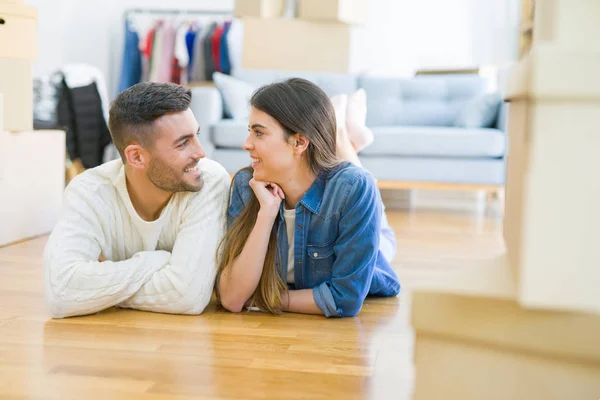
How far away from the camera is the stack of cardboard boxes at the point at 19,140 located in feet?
10.8

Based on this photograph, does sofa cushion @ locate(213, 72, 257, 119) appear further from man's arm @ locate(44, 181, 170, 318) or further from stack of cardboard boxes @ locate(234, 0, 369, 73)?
man's arm @ locate(44, 181, 170, 318)

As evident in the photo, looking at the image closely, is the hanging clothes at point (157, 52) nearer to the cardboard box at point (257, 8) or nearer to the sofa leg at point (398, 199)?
the cardboard box at point (257, 8)

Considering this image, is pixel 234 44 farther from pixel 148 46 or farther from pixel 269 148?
pixel 269 148

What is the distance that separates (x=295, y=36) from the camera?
5703 millimetres

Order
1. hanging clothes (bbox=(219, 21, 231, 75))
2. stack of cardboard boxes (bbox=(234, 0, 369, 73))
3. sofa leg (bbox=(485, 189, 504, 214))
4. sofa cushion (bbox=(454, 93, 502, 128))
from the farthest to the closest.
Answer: hanging clothes (bbox=(219, 21, 231, 75))
stack of cardboard boxes (bbox=(234, 0, 369, 73))
sofa leg (bbox=(485, 189, 504, 214))
sofa cushion (bbox=(454, 93, 502, 128))

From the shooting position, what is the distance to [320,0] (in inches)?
217

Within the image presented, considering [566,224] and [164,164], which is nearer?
[566,224]

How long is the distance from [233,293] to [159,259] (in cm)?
22

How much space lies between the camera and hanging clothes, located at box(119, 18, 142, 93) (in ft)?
21.4

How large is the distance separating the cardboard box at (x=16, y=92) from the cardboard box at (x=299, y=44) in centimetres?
253

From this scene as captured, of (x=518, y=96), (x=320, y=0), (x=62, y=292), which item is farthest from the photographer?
(x=320, y=0)

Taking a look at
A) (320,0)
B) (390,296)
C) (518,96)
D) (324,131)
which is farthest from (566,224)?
(320,0)

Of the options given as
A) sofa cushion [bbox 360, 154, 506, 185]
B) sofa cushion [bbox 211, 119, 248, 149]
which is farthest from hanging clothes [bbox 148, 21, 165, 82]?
sofa cushion [bbox 360, 154, 506, 185]

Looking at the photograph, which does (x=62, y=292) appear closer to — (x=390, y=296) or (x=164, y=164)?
(x=164, y=164)
